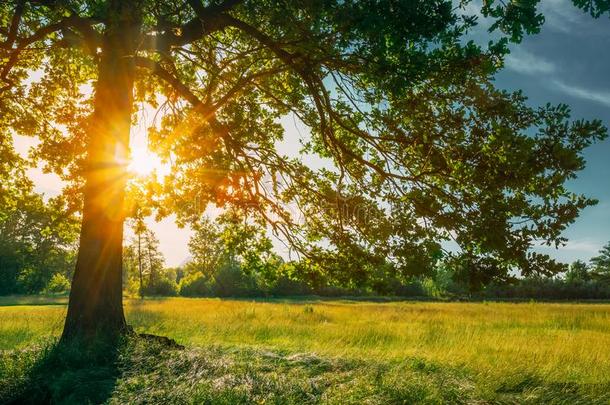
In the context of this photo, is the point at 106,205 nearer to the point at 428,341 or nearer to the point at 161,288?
the point at 428,341

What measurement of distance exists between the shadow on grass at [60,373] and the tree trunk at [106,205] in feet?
2.94

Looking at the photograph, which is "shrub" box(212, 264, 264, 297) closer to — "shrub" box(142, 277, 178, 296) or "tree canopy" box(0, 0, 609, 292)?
"shrub" box(142, 277, 178, 296)

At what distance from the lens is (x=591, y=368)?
895 centimetres

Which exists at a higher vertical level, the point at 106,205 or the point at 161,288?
the point at 106,205

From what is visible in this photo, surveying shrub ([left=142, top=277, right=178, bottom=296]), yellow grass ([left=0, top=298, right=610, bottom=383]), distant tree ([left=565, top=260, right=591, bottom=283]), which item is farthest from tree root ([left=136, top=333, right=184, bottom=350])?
distant tree ([left=565, top=260, right=591, bottom=283])

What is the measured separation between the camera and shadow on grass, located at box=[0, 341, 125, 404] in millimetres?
6406

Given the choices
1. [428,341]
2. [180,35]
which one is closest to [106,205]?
[180,35]

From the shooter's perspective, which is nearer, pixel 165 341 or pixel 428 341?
pixel 165 341

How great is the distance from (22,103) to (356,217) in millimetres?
11232

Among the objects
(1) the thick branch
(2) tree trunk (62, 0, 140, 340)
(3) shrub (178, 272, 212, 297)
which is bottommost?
(3) shrub (178, 272, 212, 297)

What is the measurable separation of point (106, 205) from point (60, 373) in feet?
12.6

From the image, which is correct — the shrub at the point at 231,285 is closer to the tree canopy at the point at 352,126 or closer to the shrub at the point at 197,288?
the shrub at the point at 197,288

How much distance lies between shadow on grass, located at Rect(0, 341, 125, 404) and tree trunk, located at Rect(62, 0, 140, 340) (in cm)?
90

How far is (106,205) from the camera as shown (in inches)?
388
